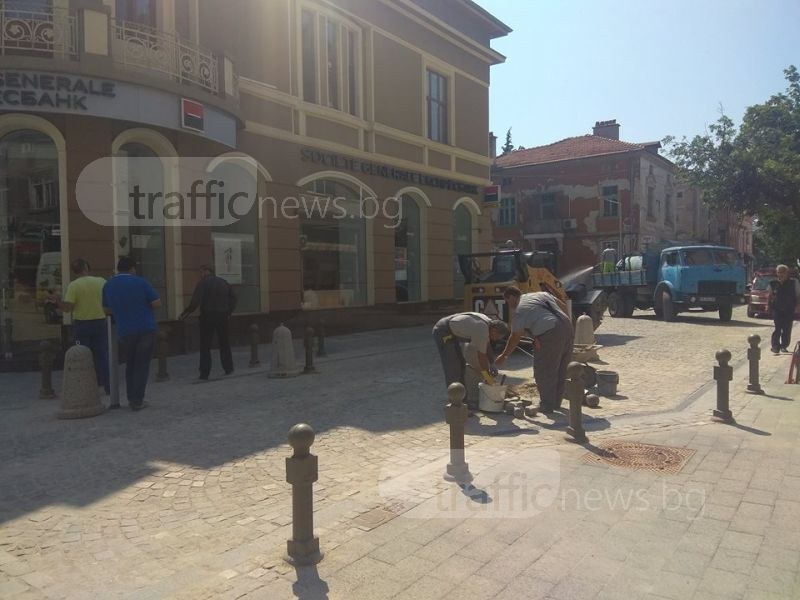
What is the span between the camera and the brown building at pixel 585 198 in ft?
115

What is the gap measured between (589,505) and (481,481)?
86cm

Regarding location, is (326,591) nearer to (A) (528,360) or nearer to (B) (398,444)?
(B) (398,444)

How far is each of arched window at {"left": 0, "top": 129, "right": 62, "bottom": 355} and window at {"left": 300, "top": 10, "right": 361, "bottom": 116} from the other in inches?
262

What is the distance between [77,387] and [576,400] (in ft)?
18.4

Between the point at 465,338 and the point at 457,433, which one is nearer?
the point at 457,433

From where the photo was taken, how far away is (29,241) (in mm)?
10852

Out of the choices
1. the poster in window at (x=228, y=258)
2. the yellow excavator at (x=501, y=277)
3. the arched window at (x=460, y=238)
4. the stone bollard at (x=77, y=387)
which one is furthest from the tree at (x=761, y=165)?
the stone bollard at (x=77, y=387)

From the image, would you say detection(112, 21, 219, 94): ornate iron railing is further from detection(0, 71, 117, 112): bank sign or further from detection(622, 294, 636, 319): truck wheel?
detection(622, 294, 636, 319): truck wheel

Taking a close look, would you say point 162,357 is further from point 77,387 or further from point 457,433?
point 457,433

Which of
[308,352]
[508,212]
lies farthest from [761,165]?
[308,352]

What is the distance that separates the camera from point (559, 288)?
13.4 m

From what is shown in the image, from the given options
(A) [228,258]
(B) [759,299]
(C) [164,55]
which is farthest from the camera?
(B) [759,299]

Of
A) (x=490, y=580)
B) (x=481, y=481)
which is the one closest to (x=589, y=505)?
(x=481, y=481)

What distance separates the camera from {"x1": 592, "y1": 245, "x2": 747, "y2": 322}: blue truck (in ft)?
66.7
